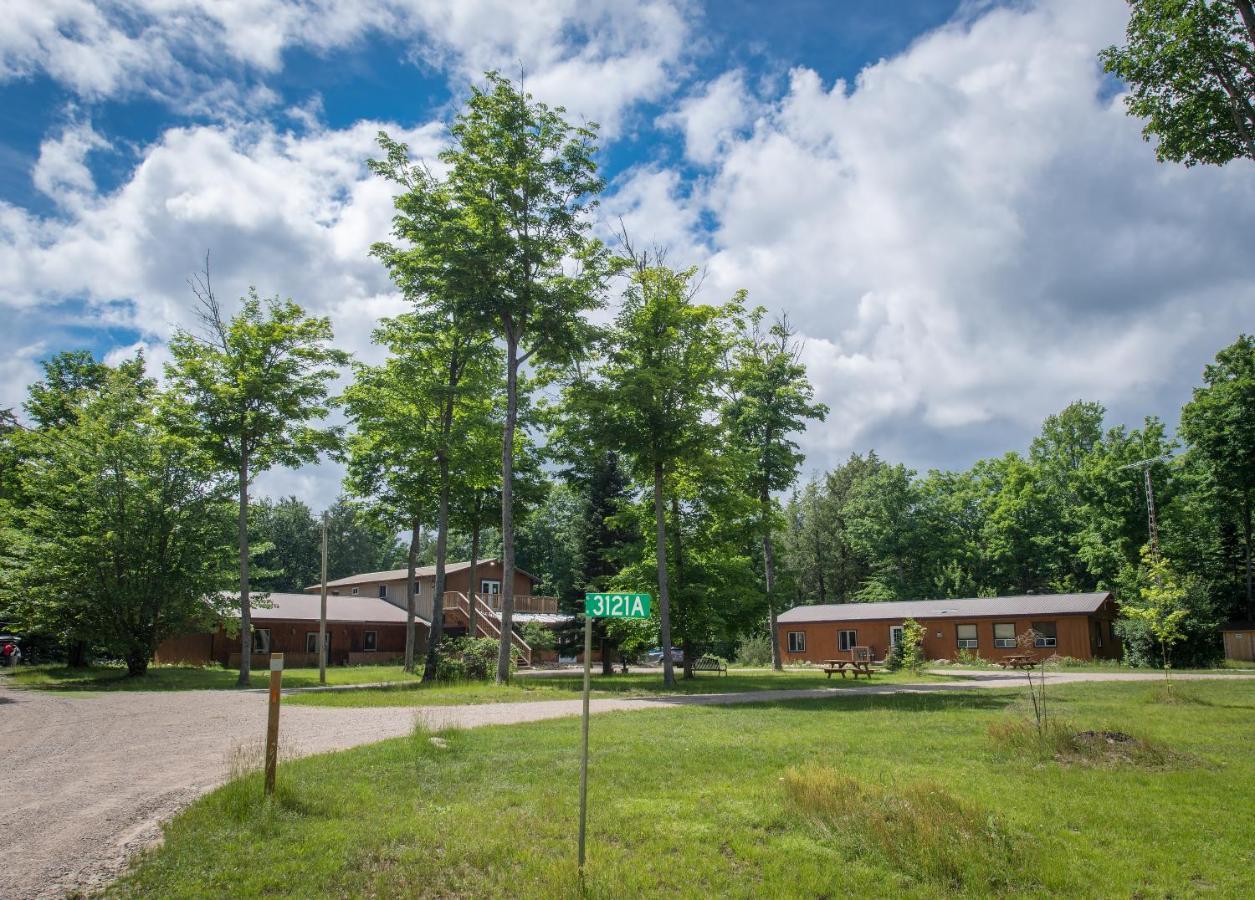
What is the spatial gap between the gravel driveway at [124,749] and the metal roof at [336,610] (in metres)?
17.7

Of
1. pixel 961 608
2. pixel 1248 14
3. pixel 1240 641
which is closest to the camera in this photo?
pixel 1248 14

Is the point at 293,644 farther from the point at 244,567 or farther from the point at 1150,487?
the point at 1150,487

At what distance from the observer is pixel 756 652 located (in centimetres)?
4631

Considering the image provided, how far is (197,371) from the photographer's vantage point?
26062 mm

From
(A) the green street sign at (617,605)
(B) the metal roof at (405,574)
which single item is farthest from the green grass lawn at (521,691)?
(B) the metal roof at (405,574)

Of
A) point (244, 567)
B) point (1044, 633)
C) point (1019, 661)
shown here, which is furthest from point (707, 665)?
A: point (244, 567)

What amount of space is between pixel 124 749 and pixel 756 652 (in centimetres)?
3896

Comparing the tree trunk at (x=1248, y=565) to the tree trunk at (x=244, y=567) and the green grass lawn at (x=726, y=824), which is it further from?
the tree trunk at (x=244, y=567)

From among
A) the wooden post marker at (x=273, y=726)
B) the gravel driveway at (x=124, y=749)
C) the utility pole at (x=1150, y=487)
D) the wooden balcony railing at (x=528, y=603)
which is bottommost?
the gravel driveway at (x=124, y=749)

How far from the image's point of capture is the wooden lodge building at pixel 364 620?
127ft

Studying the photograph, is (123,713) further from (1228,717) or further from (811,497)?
(811,497)

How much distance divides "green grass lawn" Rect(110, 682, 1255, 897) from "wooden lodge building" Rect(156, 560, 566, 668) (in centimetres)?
2423

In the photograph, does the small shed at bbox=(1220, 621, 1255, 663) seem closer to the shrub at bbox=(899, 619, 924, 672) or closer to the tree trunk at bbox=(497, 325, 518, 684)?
the shrub at bbox=(899, 619, 924, 672)

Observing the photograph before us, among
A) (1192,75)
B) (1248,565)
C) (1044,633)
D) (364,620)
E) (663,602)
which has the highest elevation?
(1192,75)
